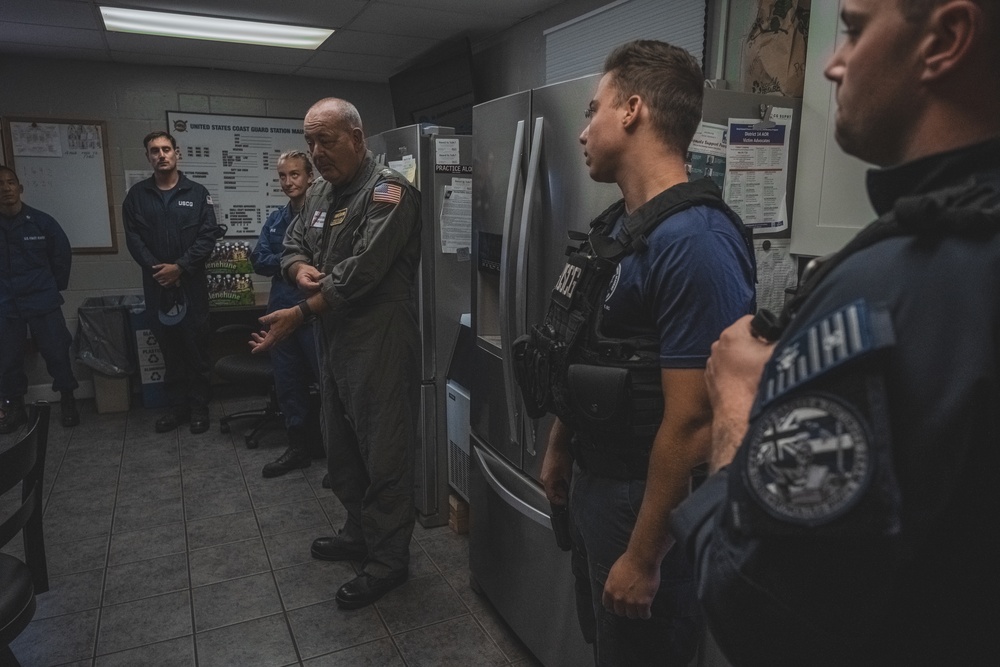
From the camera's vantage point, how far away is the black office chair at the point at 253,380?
3.84 metres

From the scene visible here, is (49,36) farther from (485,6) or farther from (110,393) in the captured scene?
(485,6)

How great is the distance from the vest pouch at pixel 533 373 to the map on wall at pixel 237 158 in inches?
158

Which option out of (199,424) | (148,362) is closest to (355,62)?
(148,362)

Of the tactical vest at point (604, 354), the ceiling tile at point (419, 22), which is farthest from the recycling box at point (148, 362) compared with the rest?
the tactical vest at point (604, 354)

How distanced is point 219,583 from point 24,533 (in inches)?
36.7

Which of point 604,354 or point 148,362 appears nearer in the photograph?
point 604,354

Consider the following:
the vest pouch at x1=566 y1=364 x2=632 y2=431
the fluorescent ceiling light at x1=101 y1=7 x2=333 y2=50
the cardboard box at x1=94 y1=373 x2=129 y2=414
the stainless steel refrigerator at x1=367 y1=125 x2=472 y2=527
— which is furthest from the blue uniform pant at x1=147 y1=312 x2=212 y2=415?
the vest pouch at x1=566 y1=364 x2=632 y2=431

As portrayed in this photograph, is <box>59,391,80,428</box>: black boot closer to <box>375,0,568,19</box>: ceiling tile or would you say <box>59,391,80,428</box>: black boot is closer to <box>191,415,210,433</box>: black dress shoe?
<box>191,415,210,433</box>: black dress shoe

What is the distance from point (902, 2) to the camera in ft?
1.65

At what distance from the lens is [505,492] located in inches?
82.2

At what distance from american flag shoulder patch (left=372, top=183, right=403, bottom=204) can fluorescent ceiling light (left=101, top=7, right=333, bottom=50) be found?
2061mm

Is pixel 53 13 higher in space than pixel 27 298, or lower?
higher

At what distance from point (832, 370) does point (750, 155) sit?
1.38 metres

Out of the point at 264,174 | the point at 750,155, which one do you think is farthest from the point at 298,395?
the point at 750,155
